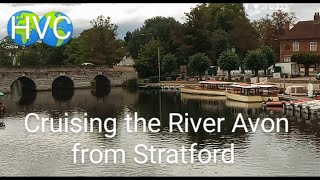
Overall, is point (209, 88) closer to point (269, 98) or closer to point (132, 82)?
point (269, 98)

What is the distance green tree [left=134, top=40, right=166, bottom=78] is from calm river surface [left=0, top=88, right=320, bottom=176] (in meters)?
50.5

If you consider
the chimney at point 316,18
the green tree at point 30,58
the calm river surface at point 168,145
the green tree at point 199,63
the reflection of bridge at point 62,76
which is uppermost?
the chimney at point 316,18

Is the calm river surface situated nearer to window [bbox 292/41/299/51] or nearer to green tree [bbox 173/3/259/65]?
window [bbox 292/41/299/51]

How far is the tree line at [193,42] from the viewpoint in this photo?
110250 mm

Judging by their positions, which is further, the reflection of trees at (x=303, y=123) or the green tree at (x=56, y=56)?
the green tree at (x=56, y=56)

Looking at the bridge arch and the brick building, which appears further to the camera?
the bridge arch

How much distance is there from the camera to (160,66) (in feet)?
376

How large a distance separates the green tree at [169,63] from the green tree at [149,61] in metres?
4.35

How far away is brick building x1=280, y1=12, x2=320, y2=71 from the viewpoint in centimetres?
10131

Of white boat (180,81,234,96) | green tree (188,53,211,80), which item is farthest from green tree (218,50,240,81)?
white boat (180,81,234,96)

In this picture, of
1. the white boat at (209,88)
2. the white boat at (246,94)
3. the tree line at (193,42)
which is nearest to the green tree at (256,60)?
the tree line at (193,42)

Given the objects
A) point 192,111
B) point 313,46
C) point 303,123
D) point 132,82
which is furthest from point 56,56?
point 303,123

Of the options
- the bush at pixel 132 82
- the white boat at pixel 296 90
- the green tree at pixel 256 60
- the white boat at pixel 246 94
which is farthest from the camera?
the bush at pixel 132 82

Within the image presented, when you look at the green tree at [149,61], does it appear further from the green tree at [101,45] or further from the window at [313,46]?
the window at [313,46]
